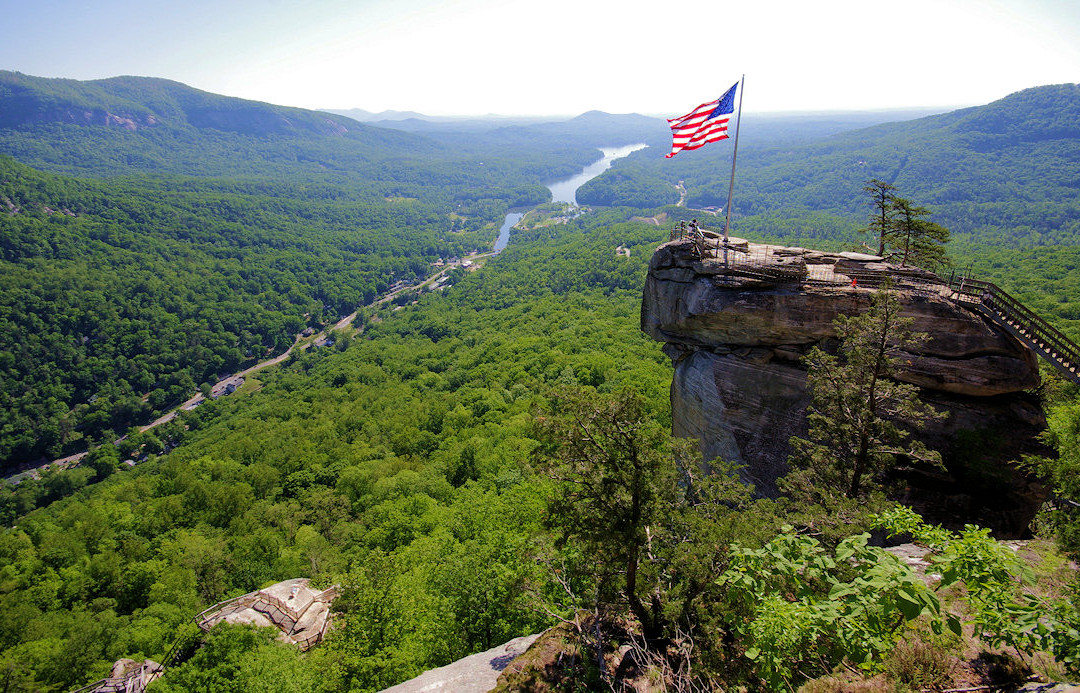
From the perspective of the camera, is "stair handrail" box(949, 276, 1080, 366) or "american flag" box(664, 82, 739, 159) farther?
"american flag" box(664, 82, 739, 159)

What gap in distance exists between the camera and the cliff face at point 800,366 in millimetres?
16844

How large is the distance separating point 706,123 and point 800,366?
12.4 metres

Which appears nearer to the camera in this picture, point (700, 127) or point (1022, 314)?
point (1022, 314)

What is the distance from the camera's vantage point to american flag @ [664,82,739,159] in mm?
21641

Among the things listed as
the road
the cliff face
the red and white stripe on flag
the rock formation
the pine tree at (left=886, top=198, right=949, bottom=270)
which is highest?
the red and white stripe on flag

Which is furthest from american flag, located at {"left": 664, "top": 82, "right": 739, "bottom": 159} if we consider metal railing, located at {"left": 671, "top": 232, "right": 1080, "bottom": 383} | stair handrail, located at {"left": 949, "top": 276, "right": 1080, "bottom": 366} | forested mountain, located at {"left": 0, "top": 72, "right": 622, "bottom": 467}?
forested mountain, located at {"left": 0, "top": 72, "right": 622, "bottom": 467}

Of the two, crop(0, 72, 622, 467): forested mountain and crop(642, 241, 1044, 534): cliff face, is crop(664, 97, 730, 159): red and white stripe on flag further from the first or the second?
crop(0, 72, 622, 467): forested mountain

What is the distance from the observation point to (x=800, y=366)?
804 inches

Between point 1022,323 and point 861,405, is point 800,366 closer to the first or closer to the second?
point 861,405

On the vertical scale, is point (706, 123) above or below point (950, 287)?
above

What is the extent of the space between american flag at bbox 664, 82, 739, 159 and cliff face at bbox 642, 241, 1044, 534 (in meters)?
4.88

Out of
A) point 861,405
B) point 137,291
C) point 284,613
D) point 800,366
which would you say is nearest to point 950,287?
point 800,366

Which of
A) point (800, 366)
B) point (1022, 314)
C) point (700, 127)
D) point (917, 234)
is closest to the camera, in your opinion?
point (1022, 314)

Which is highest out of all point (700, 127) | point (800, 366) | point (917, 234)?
point (700, 127)
